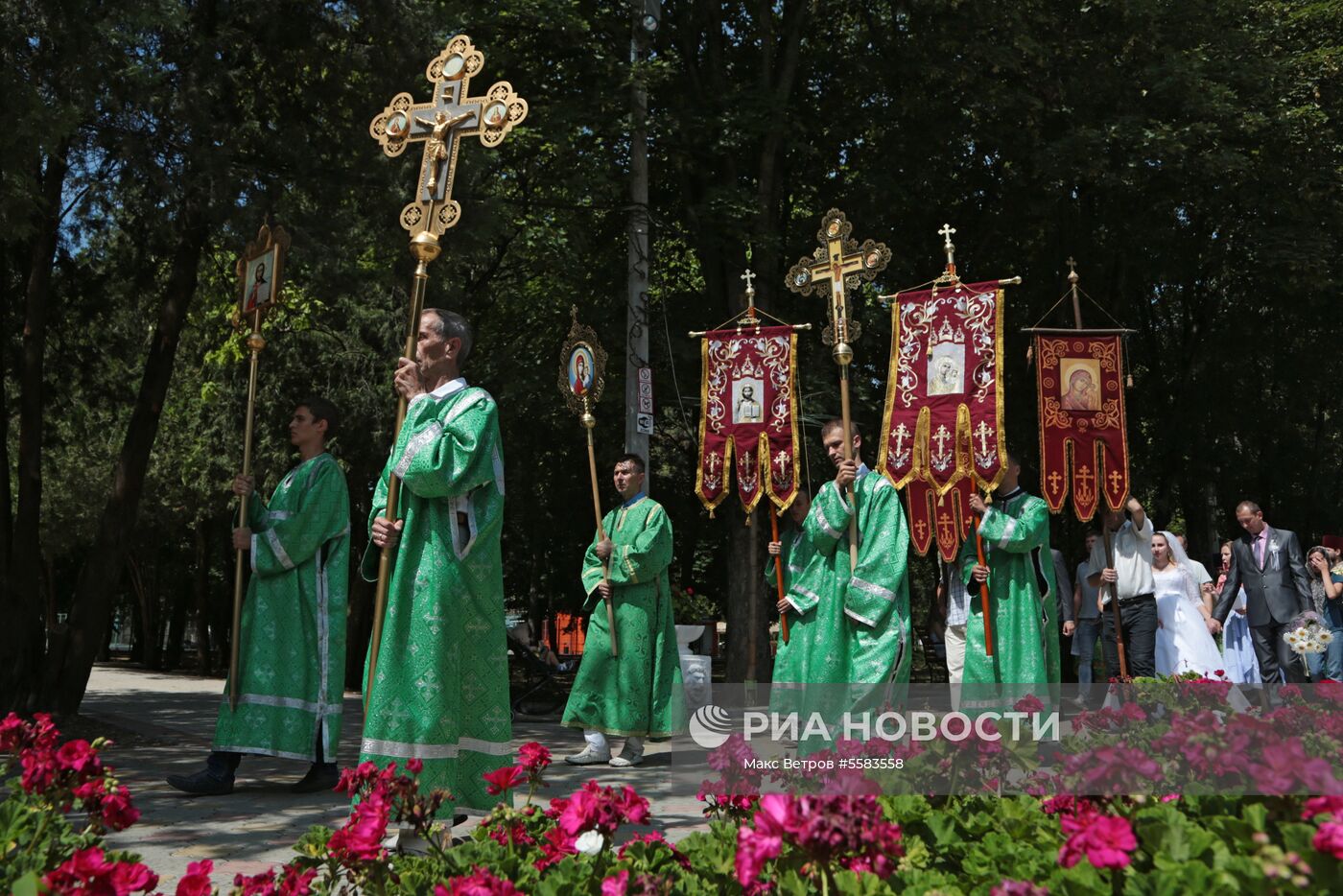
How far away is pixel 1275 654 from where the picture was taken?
488 inches

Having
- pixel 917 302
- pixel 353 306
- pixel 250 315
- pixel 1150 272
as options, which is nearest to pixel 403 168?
pixel 250 315

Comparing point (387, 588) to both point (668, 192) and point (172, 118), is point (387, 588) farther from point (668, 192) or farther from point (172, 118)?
point (668, 192)

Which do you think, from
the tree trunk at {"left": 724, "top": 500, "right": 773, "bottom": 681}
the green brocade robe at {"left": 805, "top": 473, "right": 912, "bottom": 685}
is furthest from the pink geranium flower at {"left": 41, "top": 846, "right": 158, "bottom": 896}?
the tree trunk at {"left": 724, "top": 500, "right": 773, "bottom": 681}

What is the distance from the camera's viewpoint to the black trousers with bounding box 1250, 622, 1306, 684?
39.8ft

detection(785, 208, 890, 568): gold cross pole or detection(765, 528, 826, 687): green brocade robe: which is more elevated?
detection(785, 208, 890, 568): gold cross pole

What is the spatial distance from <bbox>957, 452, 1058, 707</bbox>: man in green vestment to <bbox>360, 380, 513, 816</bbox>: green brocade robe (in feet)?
15.0

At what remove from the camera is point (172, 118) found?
966cm

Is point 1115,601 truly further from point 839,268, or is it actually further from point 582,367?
point 582,367

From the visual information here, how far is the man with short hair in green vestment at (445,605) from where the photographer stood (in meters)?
5.02

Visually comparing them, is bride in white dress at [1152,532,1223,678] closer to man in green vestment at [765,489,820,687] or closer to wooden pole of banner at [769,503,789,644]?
wooden pole of banner at [769,503,789,644]

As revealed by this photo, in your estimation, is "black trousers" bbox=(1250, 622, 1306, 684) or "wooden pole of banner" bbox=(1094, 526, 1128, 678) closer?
"wooden pole of banner" bbox=(1094, 526, 1128, 678)

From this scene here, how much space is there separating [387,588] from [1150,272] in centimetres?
1705

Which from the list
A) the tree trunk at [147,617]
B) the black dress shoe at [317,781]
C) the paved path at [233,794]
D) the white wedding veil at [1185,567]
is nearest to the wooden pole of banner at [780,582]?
the paved path at [233,794]

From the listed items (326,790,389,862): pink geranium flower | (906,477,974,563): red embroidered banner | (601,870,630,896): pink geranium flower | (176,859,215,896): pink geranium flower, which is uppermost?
(906,477,974,563): red embroidered banner
